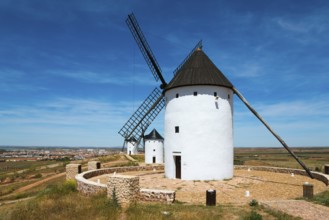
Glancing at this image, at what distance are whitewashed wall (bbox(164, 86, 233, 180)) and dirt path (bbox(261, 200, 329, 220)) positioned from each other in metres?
6.81

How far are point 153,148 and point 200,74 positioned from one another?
79.9ft

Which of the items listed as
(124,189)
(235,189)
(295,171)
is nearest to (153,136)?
(295,171)

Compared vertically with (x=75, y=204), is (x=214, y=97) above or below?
above

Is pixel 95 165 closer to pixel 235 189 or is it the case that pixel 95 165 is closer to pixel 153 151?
pixel 235 189

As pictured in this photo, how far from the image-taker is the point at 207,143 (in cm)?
1700

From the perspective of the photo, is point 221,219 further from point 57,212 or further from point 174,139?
point 174,139

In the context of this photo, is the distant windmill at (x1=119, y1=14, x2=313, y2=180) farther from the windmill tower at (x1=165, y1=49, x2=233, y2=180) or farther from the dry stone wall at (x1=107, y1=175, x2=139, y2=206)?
the dry stone wall at (x1=107, y1=175, x2=139, y2=206)

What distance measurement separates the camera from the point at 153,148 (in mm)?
40750

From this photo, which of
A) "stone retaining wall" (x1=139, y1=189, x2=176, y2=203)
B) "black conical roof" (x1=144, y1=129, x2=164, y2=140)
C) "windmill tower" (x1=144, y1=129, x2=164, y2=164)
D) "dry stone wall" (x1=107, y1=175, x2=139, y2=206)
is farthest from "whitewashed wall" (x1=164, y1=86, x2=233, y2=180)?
"black conical roof" (x1=144, y1=129, x2=164, y2=140)

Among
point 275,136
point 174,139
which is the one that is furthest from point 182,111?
point 275,136

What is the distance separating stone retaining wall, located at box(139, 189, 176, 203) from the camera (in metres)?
11.0

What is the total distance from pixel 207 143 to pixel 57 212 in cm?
942

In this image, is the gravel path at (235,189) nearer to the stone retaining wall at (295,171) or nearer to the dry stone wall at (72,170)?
the stone retaining wall at (295,171)

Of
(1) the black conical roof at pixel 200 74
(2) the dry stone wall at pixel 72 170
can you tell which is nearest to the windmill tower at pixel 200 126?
(1) the black conical roof at pixel 200 74
